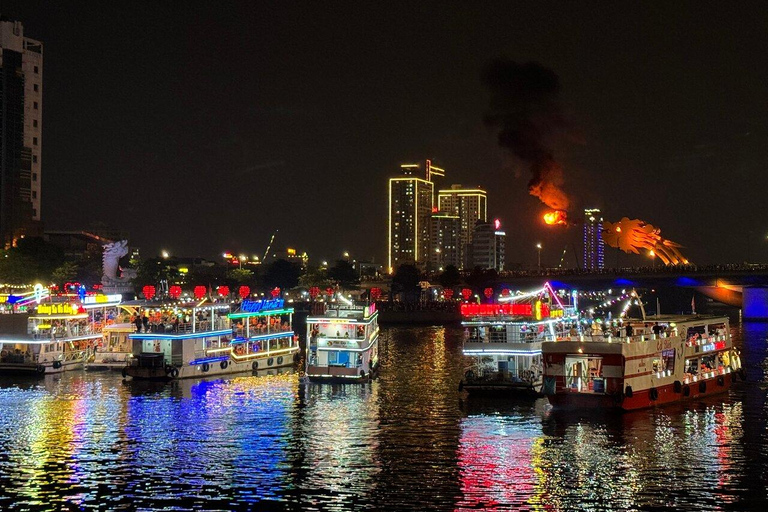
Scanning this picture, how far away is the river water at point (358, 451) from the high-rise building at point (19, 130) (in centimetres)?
9166

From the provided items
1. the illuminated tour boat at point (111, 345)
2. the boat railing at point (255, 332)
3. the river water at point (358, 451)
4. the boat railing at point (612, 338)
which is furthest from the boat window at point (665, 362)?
the illuminated tour boat at point (111, 345)

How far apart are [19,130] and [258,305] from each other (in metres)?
89.1

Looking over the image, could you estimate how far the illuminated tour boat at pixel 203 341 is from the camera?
70.8 metres

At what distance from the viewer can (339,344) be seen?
6912cm

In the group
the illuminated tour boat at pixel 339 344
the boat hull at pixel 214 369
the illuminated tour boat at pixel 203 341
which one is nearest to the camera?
the illuminated tour boat at pixel 339 344

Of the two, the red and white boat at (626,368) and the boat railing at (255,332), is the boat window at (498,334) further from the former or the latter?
the boat railing at (255,332)

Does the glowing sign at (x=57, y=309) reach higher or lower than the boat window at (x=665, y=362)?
higher

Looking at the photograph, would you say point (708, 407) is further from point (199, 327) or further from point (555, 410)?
point (199, 327)

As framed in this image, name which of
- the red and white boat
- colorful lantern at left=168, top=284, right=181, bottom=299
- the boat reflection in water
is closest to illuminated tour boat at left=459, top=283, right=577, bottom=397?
the boat reflection in water

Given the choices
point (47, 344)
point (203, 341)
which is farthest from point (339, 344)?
point (47, 344)

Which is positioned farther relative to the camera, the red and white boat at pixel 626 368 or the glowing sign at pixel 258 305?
the glowing sign at pixel 258 305

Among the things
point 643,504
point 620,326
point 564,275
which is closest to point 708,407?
point 620,326

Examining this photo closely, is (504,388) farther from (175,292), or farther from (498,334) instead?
(175,292)

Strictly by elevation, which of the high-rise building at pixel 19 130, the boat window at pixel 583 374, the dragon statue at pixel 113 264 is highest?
the high-rise building at pixel 19 130
